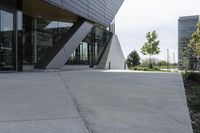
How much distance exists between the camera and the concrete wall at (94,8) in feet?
71.0

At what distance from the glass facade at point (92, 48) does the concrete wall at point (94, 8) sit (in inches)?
53.5

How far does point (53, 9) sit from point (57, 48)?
3.01 metres

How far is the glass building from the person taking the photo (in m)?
17.2

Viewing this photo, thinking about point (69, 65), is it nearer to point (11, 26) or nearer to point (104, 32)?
point (11, 26)

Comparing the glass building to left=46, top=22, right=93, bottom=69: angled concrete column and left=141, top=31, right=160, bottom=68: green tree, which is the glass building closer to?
left=46, top=22, right=93, bottom=69: angled concrete column

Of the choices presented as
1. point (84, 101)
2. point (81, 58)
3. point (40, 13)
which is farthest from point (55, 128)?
point (81, 58)

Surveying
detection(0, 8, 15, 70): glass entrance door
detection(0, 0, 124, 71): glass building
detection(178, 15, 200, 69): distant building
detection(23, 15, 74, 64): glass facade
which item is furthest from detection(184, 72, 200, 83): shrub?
detection(23, 15, 74, 64): glass facade

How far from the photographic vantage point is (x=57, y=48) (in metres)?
21.0

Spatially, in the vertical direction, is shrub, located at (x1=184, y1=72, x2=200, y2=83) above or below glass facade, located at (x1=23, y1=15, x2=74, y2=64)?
below

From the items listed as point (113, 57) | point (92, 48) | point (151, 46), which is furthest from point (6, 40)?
point (151, 46)

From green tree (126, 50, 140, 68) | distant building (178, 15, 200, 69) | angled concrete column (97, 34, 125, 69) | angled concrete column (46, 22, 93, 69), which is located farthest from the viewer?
green tree (126, 50, 140, 68)

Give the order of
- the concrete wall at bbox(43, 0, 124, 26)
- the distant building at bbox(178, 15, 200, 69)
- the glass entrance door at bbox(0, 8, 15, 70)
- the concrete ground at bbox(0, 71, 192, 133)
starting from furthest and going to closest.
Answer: the distant building at bbox(178, 15, 200, 69)
the concrete wall at bbox(43, 0, 124, 26)
the glass entrance door at bbox(0, 8, 15, 70)
the concrete ground at bbox(0, 71, 192, 133)

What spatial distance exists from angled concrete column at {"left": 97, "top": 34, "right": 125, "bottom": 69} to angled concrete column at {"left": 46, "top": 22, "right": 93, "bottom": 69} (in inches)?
316

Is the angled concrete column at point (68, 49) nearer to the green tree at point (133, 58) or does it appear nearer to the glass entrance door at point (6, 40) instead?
the glass entrance door at point (6, 40)
